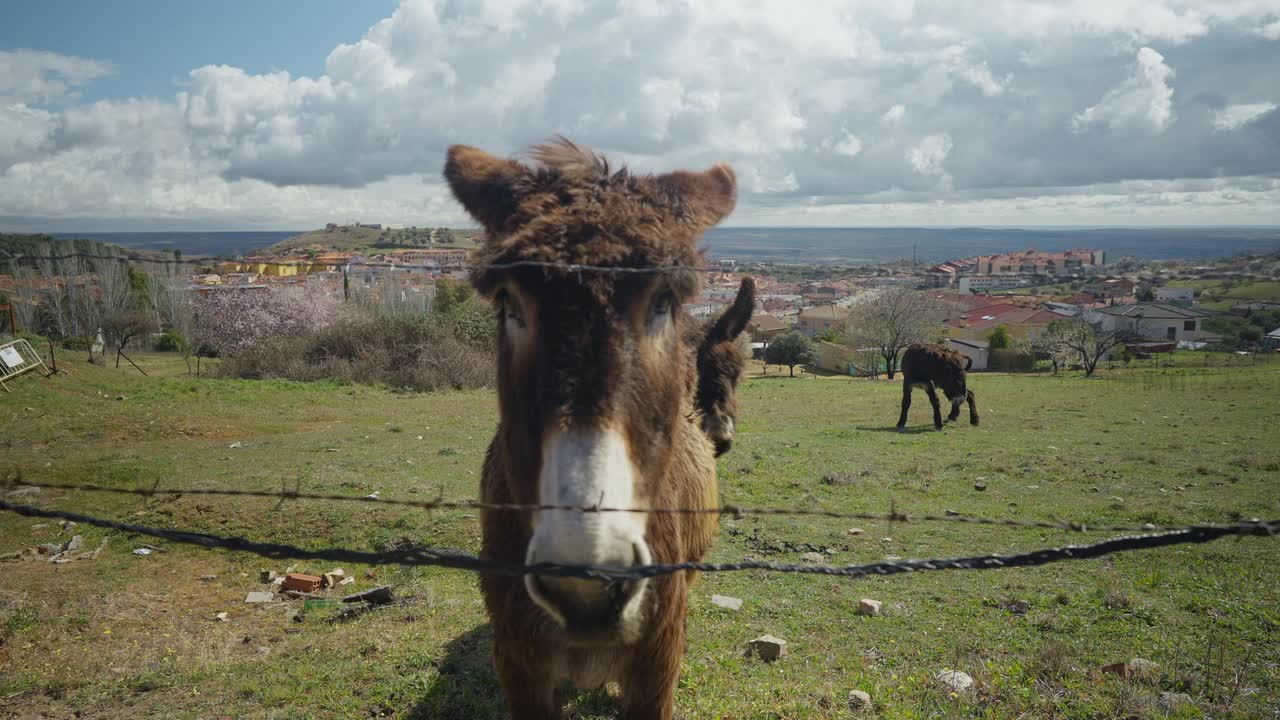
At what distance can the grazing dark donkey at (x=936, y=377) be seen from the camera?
17.9 metres

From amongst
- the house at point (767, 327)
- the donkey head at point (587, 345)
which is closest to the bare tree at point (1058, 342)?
the house at point (767, 327)

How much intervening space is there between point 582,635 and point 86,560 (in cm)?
843

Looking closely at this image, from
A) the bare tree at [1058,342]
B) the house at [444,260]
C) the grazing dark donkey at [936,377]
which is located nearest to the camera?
the house at [444,260]

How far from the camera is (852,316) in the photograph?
1668 inches

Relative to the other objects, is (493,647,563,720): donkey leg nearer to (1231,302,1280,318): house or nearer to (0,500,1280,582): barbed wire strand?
(0,500,1280,582): barbed wire strand

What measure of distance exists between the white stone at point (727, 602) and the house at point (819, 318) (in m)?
47.9

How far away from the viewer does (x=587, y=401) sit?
212 centimetres

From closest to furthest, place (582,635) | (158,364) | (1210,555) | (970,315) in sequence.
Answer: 1. (582,635)
2. (1210,555)
3. (158,364)
4. (970,315)

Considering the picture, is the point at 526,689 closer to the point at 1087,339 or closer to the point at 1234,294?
the point at 1087,339

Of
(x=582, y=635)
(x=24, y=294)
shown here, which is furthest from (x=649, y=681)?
(x=24, y=294)

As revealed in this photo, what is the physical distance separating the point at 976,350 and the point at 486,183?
147 ft

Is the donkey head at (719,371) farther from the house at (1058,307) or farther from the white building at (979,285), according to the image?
the white building at (979,285)

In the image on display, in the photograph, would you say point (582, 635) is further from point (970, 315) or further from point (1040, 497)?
point (970, 315)

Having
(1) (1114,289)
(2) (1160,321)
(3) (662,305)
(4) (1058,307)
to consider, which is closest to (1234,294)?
(1) (1114,289)
